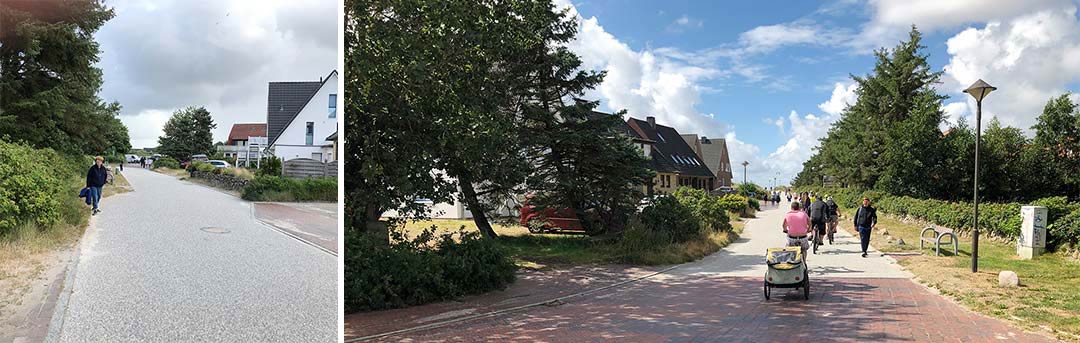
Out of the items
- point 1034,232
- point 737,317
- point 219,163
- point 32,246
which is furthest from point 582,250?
point 32,246

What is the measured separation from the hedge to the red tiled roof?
13.3m

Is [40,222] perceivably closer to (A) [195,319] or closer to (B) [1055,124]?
(A) [195,319]

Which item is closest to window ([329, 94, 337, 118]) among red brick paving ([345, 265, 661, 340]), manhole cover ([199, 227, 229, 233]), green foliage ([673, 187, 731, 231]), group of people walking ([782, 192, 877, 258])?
manhole cover ([199, 227, 229, 233])

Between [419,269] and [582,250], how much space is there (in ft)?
21.5

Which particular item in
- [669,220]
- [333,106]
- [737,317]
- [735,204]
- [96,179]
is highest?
[333,106]

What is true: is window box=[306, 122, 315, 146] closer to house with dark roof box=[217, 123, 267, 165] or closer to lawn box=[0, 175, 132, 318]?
house with dark roof box=[217, 123, 267, 165]

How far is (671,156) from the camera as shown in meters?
47.6

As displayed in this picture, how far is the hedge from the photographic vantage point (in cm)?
1216

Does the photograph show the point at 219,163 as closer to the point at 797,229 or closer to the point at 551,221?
the point at 797,229

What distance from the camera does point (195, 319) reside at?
120 inches

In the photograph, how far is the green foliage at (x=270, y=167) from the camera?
3.00m

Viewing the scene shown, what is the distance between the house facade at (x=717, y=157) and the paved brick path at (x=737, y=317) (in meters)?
49.4

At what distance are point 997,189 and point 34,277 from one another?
31.9m

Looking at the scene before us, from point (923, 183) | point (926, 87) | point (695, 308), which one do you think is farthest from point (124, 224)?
point (926, 87)
